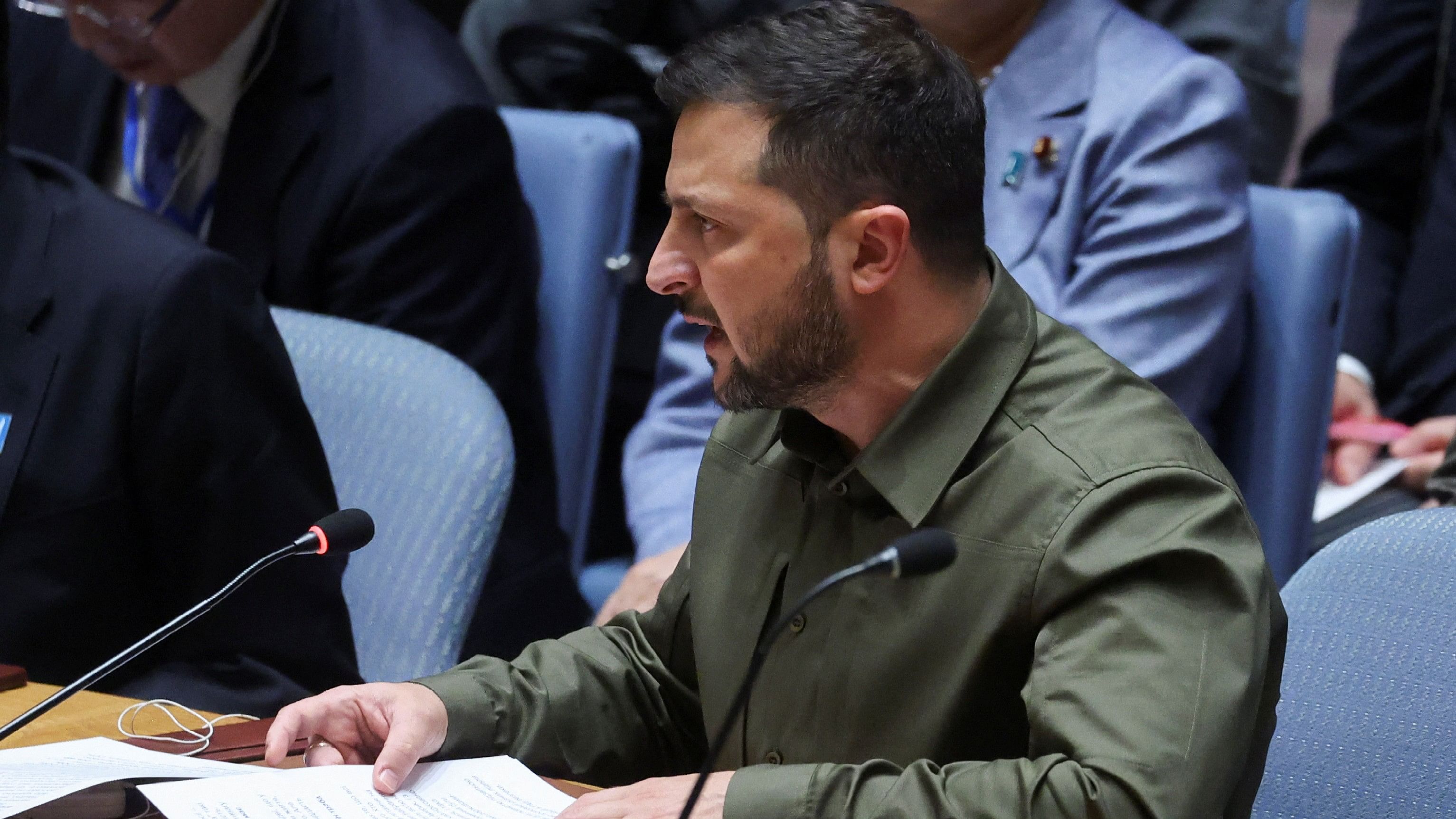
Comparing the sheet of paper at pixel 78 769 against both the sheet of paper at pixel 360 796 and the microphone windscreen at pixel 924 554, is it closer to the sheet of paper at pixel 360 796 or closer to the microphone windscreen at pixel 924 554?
the sheet of paper at pixel 360 796

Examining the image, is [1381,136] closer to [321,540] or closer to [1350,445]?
[1350,445]

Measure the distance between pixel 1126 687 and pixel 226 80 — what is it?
1.72m

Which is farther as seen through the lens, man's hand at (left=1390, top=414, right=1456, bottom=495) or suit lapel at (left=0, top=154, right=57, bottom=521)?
man's hand at (left=1390, top=414, right=1456, bottom=495)

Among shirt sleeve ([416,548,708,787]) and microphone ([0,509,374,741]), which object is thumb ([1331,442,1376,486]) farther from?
microphone ([0,509,374,741])

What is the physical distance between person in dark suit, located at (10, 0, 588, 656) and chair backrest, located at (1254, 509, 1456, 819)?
3.54ft

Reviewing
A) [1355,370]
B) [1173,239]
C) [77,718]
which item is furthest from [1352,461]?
[77,718]

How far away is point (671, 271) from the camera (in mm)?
1131

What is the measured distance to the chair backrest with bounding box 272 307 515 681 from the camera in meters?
1.56

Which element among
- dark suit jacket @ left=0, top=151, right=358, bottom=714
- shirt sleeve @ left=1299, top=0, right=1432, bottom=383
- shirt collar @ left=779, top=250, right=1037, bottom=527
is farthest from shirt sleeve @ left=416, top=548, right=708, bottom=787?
shirt sleeve @ left=1299, top=0, right=1432, bottom=383

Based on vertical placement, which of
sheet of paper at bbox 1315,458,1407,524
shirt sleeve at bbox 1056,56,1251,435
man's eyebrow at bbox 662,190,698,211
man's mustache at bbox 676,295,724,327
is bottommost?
sheet of paper at bbox 1315,458,1407,524

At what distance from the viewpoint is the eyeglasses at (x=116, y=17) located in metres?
2.17

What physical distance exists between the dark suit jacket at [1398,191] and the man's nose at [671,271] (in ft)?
4.77

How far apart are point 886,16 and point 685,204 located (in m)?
0.19

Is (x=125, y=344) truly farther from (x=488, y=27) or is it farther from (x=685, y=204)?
(x=488, y=27)
